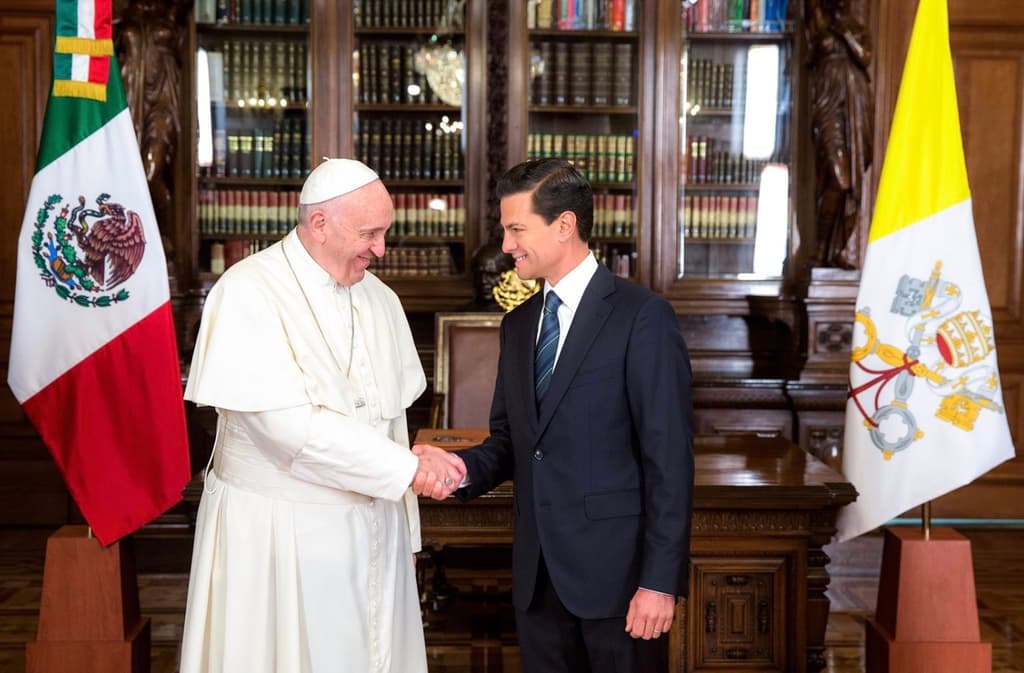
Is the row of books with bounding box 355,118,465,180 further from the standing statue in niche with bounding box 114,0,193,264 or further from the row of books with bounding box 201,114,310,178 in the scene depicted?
the standing statue in niche with bounding box 114,0,193,264

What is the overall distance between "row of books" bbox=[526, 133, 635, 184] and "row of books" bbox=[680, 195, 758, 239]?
1.23 ft

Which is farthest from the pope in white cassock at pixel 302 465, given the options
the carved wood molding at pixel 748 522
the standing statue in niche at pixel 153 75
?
the standing statue in niche at pixel 153 75

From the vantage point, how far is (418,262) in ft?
19.6

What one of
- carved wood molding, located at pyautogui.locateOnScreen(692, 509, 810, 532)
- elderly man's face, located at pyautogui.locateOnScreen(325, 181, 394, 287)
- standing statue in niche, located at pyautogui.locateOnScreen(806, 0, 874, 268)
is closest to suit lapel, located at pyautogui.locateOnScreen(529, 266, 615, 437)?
elderly man's face, located at pyautogui.locateOnScreen(325, 181, 394, 287)

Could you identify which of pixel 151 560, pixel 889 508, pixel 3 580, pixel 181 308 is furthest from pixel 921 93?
pixel 3 580

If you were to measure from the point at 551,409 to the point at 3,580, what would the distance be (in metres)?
3.62

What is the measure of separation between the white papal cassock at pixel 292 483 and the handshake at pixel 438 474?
41 millimetres

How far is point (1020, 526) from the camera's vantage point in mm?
5973

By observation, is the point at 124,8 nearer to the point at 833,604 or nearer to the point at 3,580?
the point at 3,580

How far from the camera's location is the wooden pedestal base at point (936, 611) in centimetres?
333

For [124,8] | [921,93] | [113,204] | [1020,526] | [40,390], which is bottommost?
[1020,526]

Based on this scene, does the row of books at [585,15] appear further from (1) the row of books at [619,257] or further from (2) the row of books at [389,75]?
(1) the row of books at [619,257]

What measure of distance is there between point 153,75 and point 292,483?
354 centimetres

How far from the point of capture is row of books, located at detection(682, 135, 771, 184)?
5.95 meters
